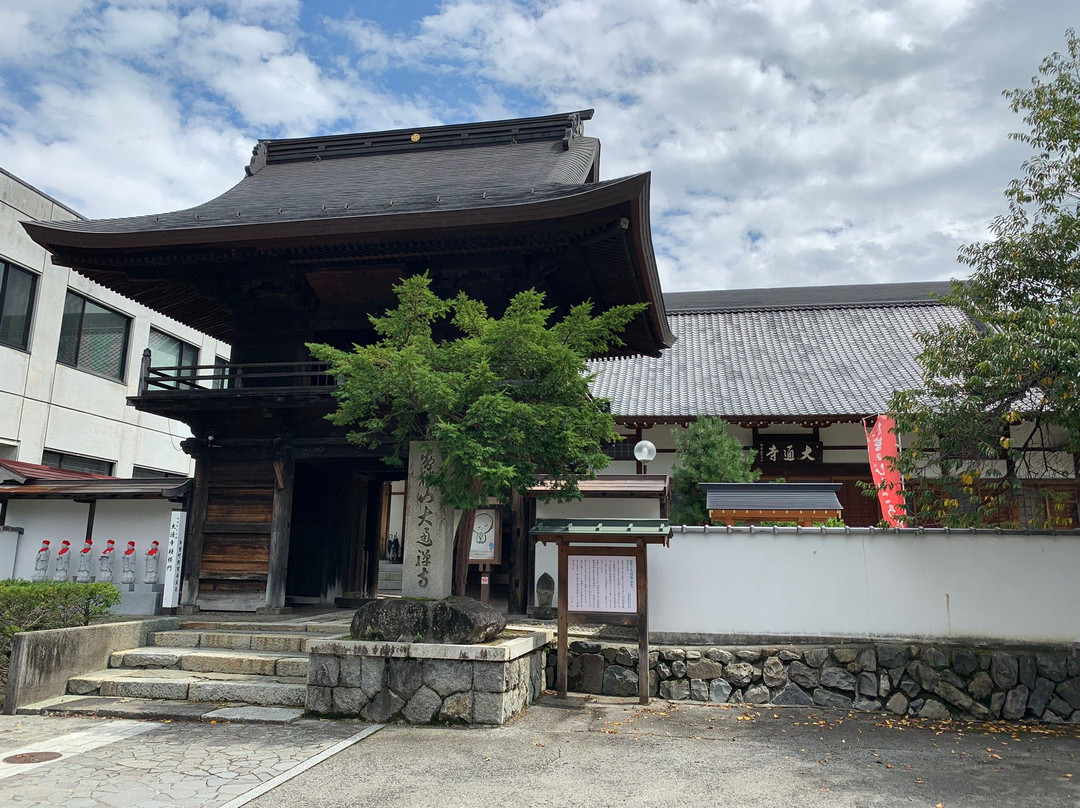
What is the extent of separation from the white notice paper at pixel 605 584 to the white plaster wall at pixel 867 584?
0.28 meters

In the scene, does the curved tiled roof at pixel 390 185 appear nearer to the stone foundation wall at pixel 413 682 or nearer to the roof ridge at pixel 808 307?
the stone foundation wall at pixel 413 682

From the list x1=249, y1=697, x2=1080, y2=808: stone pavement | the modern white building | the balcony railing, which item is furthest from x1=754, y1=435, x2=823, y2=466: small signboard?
the modern white building

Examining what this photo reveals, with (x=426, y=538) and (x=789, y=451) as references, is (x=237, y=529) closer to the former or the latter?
(x=426, y=538)

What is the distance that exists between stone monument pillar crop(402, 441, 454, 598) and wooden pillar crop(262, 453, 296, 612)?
3.16 m

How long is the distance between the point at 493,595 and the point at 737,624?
20.1 ft

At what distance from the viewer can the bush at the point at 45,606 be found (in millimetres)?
7996

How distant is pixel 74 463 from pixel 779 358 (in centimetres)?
1787

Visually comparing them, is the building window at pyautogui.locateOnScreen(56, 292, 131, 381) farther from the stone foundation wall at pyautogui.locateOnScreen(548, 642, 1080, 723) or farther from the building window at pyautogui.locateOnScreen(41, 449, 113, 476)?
the stone foundation wall at pyautogui.locateOnScreen(548, 642, 1080, 723)

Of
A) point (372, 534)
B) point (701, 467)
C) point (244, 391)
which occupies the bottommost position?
point (372, 534)

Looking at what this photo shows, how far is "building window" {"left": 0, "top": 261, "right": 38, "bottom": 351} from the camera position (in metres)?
16.9

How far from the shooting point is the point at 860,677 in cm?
→ 879

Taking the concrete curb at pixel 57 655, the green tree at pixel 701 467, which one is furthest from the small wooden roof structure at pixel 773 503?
the concrete curb at pixel 57 655

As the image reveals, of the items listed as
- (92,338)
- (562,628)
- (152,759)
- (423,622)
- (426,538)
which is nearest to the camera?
(152,759)

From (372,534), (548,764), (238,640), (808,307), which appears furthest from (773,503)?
(808,307)
